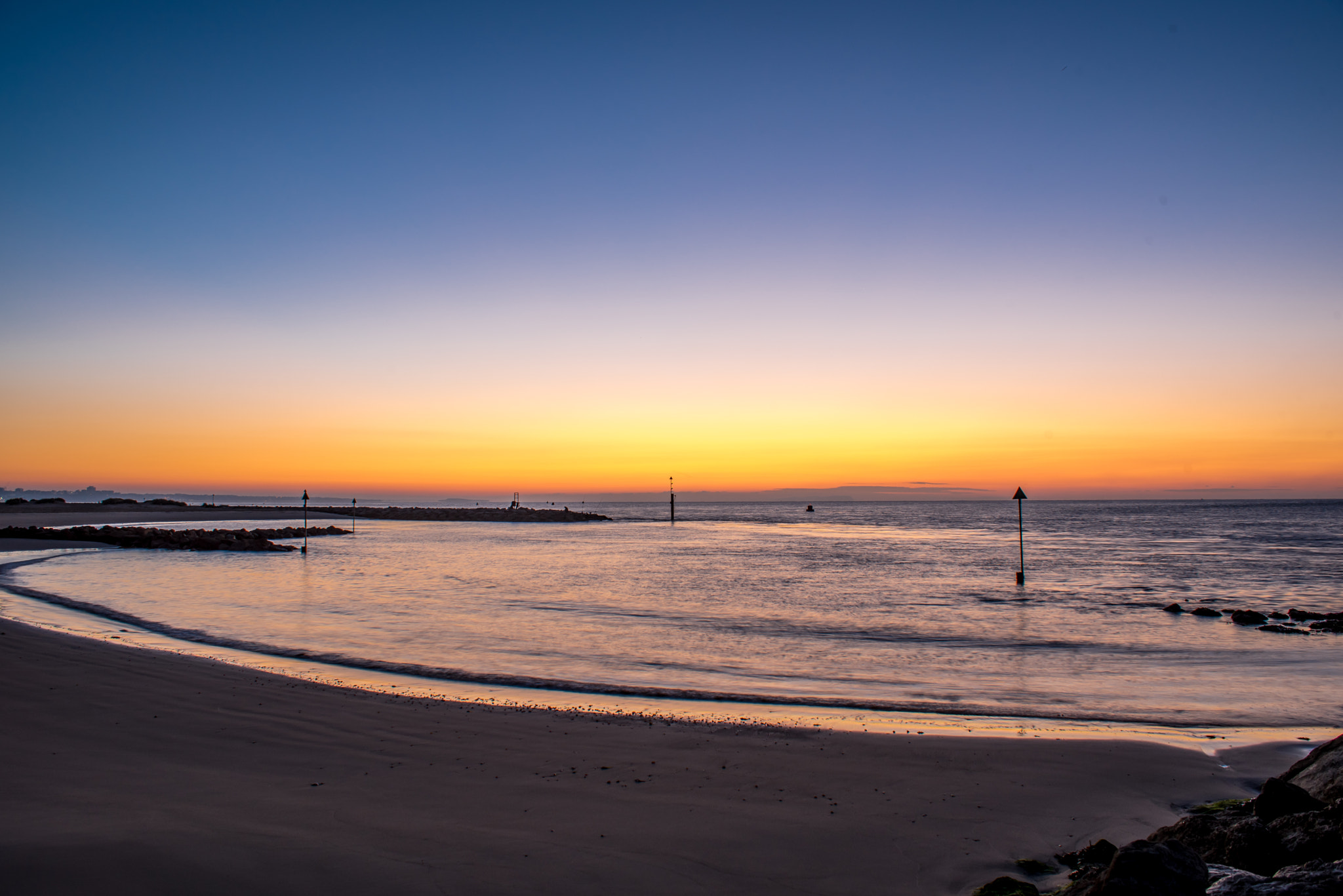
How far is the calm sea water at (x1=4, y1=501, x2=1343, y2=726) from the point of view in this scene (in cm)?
1197

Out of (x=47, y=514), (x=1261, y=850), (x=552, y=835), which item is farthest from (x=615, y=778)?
(x=47, y=514)

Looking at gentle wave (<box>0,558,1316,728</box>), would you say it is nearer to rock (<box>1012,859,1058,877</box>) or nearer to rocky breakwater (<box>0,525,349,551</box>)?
rock (<box>1012,859,1058,877</box>)

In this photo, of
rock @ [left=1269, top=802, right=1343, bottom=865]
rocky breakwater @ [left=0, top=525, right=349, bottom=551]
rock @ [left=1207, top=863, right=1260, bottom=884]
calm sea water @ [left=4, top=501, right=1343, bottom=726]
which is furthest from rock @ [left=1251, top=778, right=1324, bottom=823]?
rocky breakwater @ [left=0, top=525, right=349, bottom=551]

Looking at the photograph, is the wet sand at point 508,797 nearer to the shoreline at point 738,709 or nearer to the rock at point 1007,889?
the rock at point 1007,889

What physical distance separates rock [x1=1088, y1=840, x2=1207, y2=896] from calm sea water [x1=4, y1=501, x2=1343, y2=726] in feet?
22.4

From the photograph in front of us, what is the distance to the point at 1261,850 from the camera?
15.1 feet

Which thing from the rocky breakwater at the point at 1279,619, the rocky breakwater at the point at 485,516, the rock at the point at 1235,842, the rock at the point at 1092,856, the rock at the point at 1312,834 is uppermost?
the rock at the point at 1312,834

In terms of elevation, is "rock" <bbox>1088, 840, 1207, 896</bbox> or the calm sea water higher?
"rock" <bbox>1088, 840, 1207, 896</bbox>

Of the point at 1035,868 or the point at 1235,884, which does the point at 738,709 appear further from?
the point at 1235,884

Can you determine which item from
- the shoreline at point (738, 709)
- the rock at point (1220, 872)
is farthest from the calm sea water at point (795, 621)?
the rock at point (1220, 872)

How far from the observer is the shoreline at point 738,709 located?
9180 millimetres

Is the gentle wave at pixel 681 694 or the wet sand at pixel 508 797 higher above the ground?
Result: the wet sand at pixel 508 797

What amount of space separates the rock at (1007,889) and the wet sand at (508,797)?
1.03ft

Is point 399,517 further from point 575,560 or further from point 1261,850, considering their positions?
point 1261,850
